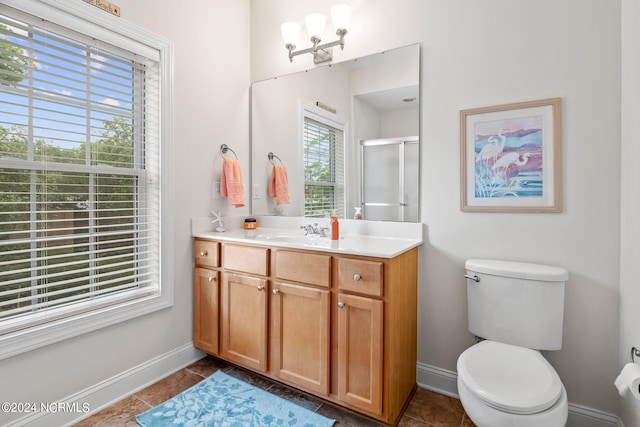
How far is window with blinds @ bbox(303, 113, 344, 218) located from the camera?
2.23 meters

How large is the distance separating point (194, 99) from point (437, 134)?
1.60 meters

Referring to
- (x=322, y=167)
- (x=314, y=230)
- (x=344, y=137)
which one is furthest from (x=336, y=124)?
(x=314, y=230)

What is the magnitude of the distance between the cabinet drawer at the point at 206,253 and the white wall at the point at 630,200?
207 centimetres

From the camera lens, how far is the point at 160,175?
2.01 meters

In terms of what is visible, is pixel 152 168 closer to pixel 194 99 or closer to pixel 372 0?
pixel 194 99

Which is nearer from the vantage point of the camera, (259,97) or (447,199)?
(447,199)

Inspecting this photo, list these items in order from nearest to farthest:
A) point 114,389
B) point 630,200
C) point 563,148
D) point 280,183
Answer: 1. point 630,200
2. point 563,148
3. point 114,389
4. point 280,183

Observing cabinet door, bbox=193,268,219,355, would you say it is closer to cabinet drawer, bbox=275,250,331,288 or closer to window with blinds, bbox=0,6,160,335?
window with blinds, bbox=0,6,160,335

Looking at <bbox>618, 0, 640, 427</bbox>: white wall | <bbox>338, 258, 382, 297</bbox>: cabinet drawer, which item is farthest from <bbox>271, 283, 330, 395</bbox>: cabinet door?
<bbox>618, 0, 640, 427</bbox>: white wall

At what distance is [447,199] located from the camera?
74.1 inches

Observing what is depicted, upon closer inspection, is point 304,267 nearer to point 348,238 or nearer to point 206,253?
point 348,238

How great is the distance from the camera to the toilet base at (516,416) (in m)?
1.10

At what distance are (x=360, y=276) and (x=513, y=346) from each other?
76cm

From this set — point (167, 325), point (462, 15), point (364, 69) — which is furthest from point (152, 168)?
point (462, 15)
